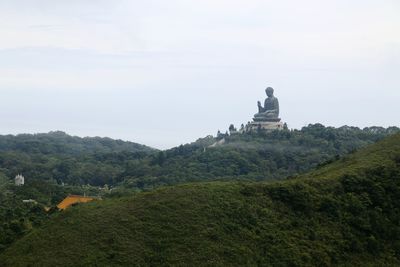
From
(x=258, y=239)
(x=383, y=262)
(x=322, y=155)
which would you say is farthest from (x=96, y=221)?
(x=322, y=155)

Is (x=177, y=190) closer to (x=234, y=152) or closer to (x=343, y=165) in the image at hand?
(x=343, y=165)

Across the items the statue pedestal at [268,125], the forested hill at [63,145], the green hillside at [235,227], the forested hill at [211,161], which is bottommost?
the green hillside at [235,227]

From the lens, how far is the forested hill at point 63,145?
114 metres

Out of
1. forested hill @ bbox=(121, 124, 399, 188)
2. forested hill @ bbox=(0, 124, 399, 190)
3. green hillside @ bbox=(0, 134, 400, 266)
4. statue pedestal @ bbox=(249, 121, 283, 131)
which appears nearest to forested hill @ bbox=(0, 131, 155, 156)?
forested hill @ bbox=(0, 124, 399, 190)

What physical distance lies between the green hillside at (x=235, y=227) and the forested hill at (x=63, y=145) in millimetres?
78933

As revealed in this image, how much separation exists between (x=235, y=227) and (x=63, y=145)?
106 meters

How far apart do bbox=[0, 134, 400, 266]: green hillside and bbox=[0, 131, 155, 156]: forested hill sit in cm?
7893

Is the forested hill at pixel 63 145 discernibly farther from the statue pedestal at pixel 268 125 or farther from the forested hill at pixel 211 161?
the statue pedestal at pixel 268 125

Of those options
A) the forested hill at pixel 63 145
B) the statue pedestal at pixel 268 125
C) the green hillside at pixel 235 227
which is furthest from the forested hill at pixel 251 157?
the green hillside at pixel 235 227

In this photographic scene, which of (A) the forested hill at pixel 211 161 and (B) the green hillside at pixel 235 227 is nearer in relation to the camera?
(B) the green hillside at pixel 235 227

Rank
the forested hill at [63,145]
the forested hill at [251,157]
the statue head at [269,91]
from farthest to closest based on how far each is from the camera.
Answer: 1. the forested hill at [63,145]
2. the statue head at [269,91]
3. the forested hill at [251,157]

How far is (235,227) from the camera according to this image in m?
23.6

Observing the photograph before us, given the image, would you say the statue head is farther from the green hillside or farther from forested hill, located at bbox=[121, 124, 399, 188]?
the green hillside

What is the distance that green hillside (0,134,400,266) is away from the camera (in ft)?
72.0
